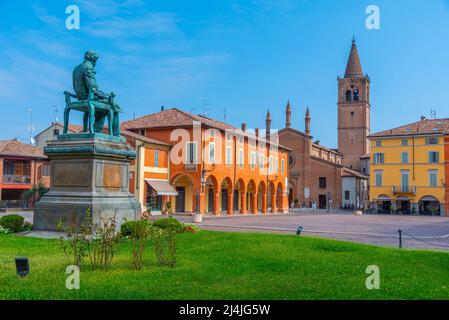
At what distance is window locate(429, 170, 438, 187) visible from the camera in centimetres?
5697

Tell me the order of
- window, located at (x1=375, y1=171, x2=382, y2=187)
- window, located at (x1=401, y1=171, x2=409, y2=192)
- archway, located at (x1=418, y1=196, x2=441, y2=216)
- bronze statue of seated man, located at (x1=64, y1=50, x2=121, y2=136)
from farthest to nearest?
1. window, located at (x1=375, y1=171, x2=382, y2=187)
2. window, located at (x1=401, y1=171, x2=409, y2=192)
3. archway, located at (x1=418, y1=196, x2=441, y2=216)
4. bronze statue of seated man, located at (x1=64, y1=50, x2=121, y2=136)

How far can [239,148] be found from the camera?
152 ft

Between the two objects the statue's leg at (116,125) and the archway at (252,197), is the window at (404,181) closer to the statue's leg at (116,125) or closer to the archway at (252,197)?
the archway at (252,197)

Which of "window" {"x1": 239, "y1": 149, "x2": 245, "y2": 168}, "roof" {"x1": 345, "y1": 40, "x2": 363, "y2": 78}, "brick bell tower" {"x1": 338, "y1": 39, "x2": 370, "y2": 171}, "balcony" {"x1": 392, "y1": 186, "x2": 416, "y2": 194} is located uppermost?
"roof" {"x1": 345, "y1": 40, "x2": 363, "y2": 78}

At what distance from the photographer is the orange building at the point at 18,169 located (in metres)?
43.2

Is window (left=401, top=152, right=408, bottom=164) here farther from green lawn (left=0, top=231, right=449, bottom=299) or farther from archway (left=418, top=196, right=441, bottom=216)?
green lawn (left=0, top=231, right=449, bottom=299)

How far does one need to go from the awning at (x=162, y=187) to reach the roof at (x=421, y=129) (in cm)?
3287

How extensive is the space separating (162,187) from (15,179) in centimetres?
1527

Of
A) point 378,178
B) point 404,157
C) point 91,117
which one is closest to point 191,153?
point 91,117

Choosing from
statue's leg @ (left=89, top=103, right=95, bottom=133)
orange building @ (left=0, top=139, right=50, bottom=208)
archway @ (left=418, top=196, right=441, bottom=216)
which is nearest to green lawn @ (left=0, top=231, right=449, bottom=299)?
statue's leg @ (left=89, top=103, right=95, bottom=133)

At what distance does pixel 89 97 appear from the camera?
50.0 ft

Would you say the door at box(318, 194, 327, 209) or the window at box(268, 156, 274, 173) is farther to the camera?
the door at box(318, 194, 327, 209)

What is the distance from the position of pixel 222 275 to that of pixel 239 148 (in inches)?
1490

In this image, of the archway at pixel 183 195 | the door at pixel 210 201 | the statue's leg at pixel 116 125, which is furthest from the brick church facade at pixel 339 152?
the statue's leg at pixel 116 125
